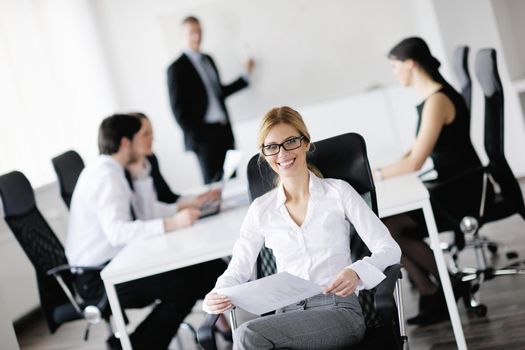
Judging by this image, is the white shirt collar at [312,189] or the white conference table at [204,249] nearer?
the white shirt collar at [312,189]

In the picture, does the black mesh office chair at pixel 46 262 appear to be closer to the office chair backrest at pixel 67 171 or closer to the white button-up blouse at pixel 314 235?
the office chair backrest at pixel 67 171

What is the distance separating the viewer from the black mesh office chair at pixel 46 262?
144 inches

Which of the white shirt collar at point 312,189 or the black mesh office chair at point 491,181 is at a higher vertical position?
the white shirt collar at point 312,189

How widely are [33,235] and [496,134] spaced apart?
2.15 m

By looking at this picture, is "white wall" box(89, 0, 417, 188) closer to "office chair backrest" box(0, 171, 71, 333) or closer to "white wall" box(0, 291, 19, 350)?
"office chair backrest" box(0, 171, 71, 333)

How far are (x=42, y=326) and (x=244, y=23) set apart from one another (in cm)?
296

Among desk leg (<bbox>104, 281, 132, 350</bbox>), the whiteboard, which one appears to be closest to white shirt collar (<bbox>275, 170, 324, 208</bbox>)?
desk leg (<bbox>104, 281, 132, 350</bbox>)

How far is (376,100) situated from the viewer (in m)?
6.73

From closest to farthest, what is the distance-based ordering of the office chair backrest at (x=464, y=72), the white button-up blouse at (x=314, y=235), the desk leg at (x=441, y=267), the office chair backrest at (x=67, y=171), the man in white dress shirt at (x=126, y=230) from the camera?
1. the white button-up blouse at (x=314, y=235)
2. the desk leg at (x=441, y=267)
3. the man in white dress shirt at (x=126, y=230)
4. the office chair backrest at (x=67, y=171)
5. the office chair backrest at (x=464, y=72)

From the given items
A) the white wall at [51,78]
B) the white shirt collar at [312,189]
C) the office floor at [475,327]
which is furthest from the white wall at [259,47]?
the white shirt collar at [312,189]

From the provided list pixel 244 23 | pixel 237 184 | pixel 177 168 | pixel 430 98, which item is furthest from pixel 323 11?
pixel 430 98

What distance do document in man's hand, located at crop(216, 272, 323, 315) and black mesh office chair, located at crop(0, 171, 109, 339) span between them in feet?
4.23

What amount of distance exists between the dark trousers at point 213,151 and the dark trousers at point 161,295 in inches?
101

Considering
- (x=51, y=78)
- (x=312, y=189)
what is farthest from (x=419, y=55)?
(x=51, y=78)
